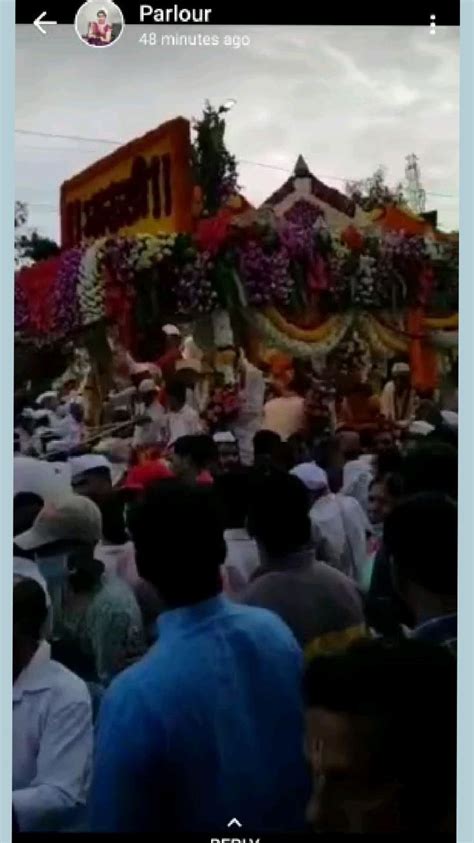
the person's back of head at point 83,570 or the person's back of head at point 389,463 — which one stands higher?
the person's back of head at point 389,463

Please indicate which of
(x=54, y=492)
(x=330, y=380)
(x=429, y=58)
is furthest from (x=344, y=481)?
(x=429, y=58)

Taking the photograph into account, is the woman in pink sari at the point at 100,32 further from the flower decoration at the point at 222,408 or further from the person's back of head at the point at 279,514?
the person's back of head at the point at 279,514

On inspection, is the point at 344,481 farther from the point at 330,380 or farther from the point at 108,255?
the point at 108,255

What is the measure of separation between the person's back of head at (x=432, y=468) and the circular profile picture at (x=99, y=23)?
0.57m

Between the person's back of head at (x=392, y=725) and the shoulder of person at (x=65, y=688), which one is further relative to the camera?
the shoulder of person at (x=65, y=688)

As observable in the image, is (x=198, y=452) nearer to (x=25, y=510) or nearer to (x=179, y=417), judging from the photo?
(x=179, y=417)

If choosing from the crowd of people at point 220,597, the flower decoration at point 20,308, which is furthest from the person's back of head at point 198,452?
the flower decoration at point 20,308

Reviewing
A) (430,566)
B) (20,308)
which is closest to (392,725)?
(430,566)

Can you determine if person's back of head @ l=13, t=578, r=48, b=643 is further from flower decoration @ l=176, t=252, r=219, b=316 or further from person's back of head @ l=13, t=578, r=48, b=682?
flower decoration @ l=176, t=252, r=219, b=316

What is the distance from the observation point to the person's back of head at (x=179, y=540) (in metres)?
1.48

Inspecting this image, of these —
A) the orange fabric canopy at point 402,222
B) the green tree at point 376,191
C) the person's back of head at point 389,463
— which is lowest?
the person's back of head at point 389,463

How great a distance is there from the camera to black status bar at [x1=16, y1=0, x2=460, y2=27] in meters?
1.51

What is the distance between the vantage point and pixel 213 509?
5.00ft

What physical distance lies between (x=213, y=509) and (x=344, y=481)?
0.15m
